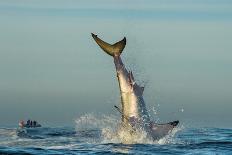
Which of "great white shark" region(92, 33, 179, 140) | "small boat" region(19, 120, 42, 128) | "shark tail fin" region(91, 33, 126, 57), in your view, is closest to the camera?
"great white shark" region(92, 33, 179, 140)

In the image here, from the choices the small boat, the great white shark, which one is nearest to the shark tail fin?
the great white shark

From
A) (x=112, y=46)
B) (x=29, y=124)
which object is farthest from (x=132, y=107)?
(x=29, y=124)

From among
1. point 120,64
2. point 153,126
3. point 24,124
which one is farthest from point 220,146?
point 24,124

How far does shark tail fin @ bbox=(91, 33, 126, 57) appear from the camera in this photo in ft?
145

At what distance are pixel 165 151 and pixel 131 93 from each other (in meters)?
4.81

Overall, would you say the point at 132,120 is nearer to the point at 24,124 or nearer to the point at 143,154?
the point at 143,154

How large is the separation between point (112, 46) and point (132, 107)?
13.8 feet

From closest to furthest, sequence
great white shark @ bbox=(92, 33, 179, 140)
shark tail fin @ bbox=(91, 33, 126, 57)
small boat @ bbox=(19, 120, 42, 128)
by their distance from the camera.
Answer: great white shark @ bbox=(92, 33, 179, 140) < shark tail fin @ bbox=(91, 33, 126, 57) < small boat @ bbox=(19, 120, 42, 128)

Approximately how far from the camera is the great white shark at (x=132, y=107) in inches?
1708

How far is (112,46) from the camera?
4438 cm

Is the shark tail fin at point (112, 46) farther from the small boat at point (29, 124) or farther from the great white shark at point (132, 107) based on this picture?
the small boat at point (29, 124)

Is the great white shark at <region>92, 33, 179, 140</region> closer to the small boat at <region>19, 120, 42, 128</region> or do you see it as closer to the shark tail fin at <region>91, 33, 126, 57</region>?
the shark tail fin at <region>91, 33, 126, 57</region>

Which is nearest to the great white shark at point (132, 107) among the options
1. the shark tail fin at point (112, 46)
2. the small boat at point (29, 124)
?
the shark tail fin at point (112, 46)

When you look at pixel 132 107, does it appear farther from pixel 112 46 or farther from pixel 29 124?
pixel 29 124
